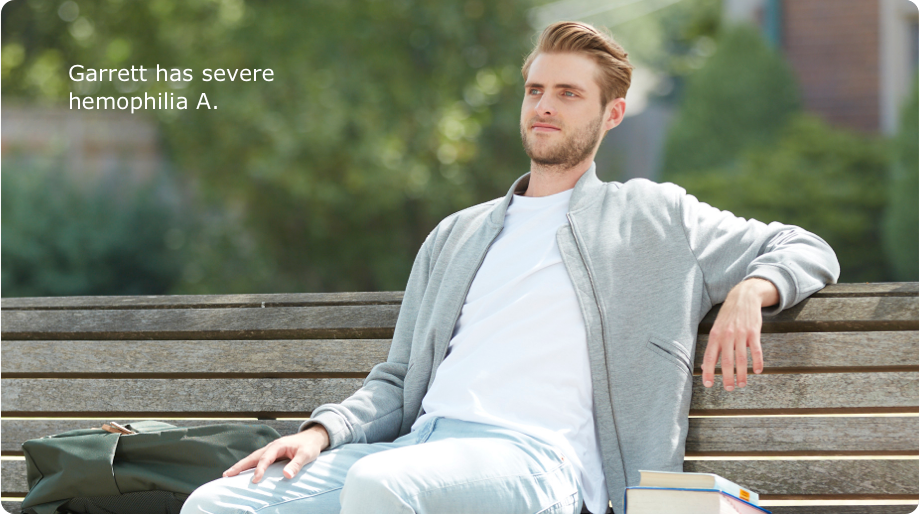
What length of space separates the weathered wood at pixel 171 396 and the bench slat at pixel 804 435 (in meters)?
1.06

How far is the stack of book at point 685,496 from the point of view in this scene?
72.6 inches

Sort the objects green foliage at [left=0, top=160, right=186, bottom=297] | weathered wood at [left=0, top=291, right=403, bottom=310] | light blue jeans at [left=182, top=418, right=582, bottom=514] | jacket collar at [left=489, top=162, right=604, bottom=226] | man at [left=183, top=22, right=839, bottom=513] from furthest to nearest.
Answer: green foliage at [left=0, top=160, right=186, bottom=297] < weathered wood at [left=0, top=291, right=403, bottom=310] < jacket collar at [left=489, top=162, right=604, bottom=226] < man at [left=183, top=22, right=839, bottom=513] < light blue jeans at [left=182, top=418, right=582, bottom=514]

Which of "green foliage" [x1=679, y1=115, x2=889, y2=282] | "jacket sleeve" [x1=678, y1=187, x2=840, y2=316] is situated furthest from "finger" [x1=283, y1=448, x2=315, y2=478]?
"green foliage" [x1=679, y1=115, x2=889, y2=282]

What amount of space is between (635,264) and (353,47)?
874 cm

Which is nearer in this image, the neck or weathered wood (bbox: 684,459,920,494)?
weathered wood (bbox: 684,459,920,494)

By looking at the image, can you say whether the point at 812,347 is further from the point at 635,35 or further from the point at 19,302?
the point at 635,35

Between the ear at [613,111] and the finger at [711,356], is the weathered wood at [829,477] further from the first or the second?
the ear at [613,111]

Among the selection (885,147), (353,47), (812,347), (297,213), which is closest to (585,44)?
(812,347)

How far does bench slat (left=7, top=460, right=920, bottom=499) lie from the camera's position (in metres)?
2.40

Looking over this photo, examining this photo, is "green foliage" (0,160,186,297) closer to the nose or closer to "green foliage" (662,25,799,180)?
"green foliage" (662,25,799,180)

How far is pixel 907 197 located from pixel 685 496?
22.3 feet

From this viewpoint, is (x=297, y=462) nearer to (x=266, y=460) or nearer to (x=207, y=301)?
(x=266, y=460)

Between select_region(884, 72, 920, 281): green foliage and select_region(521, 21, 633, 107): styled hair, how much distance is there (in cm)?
589

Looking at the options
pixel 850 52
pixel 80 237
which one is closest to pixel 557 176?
pixel 850 52
